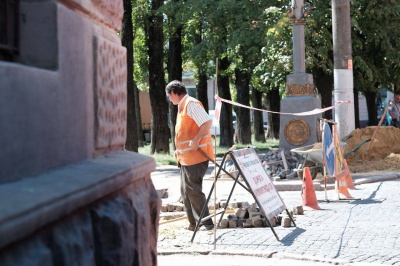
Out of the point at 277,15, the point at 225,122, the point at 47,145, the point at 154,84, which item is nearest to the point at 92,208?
the point at 47,145

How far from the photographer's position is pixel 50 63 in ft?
11.6

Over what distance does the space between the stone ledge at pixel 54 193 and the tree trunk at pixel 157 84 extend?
25.3 m

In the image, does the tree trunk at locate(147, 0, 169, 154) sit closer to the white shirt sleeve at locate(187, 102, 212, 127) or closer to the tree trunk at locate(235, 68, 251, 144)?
the tree trunk at locate(235, 68, 251, 144)

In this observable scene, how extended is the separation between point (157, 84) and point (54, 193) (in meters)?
26.8

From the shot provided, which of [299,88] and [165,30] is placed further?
[165,30]

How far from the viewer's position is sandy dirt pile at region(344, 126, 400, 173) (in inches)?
794

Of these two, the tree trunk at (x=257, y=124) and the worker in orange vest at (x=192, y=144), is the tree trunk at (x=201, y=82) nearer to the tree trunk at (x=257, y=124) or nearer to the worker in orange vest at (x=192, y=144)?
the tree trunk at (x=257, y=124)

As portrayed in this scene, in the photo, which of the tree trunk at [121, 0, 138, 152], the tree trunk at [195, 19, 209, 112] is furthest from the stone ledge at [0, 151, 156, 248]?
the tree trunk at [195, 19, 209, 112]

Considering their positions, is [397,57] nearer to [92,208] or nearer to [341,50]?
[341,50]

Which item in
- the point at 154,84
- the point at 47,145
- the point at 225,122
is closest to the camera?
the point at 47,145

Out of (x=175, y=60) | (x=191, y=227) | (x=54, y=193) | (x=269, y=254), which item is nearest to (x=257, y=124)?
(x=175, y=60)

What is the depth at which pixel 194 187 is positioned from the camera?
10672 mm

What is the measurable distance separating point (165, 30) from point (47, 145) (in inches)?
1133

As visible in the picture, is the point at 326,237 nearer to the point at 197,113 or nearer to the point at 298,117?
the point at 197,113
